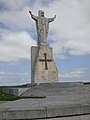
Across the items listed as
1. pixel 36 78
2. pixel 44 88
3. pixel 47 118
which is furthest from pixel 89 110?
pixel 36 78

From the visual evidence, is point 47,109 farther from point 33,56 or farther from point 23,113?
point 33,56

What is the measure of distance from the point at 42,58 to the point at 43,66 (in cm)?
84

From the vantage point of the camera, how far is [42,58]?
2323cm

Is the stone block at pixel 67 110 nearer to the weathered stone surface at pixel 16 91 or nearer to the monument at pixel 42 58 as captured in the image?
the weathered stone surface at pixel 16 91

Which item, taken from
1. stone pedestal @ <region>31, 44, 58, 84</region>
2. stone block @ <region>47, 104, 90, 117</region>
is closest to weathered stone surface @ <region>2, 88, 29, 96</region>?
stone pedestal @ <region>31, 44, 58, 84</region>

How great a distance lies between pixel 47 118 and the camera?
6.32m

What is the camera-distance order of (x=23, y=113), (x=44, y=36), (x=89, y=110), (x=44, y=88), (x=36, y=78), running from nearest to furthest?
(x=23, y=113)
(x=89, y=110)
(x=44, y=88)
(x=36, y=78)
(x=44, y=36)

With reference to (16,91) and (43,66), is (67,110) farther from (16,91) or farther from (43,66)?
(43,66)

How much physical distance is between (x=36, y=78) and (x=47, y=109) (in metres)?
16.2

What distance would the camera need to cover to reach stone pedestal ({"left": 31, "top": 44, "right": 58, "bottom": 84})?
22641mm

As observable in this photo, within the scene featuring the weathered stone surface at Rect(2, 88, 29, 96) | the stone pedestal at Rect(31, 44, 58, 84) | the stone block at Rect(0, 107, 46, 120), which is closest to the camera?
the stone block at Rect(0, 107, 46, 120)

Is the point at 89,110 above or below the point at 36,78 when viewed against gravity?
below

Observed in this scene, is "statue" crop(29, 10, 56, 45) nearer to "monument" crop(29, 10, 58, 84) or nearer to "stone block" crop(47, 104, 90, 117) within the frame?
"monument" crop(29, 10, 58, 84)

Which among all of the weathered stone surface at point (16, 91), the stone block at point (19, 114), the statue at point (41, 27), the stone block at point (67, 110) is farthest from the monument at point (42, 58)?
the stone block at point (19, 114)
